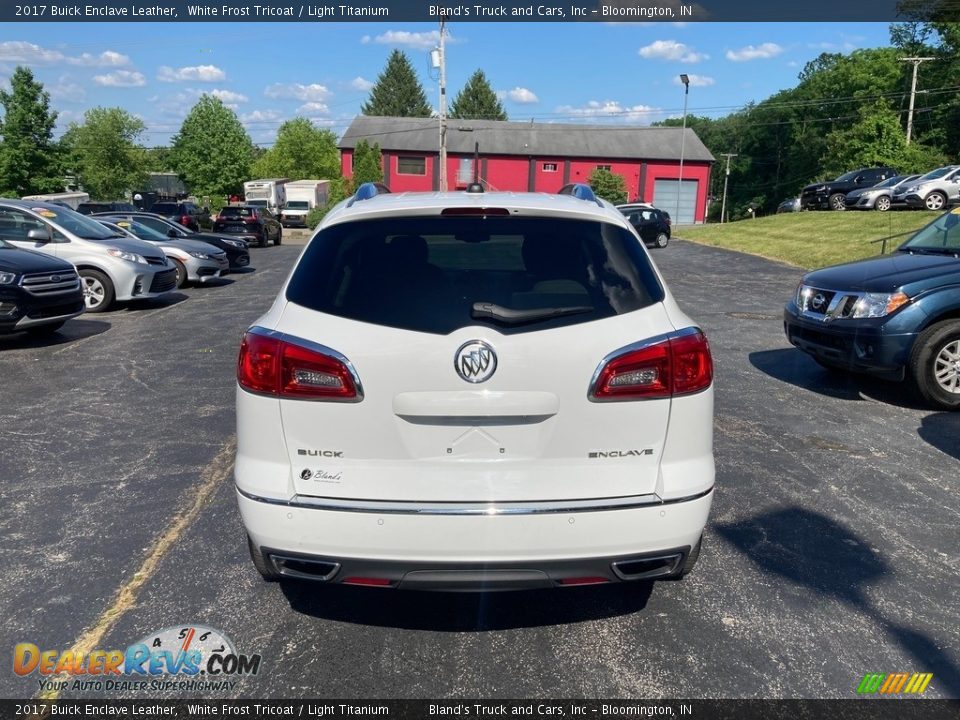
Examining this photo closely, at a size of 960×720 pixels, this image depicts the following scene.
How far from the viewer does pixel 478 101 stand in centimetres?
9725

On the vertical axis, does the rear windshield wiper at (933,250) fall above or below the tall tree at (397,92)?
below

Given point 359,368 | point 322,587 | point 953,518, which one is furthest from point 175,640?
point 953,518

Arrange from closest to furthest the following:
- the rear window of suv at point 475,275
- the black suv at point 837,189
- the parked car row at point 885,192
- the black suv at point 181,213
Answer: the rear window of suv at point 475,275
the parked car row at point 885,192
the black suv at point 181,213
the black suv at point 837,189

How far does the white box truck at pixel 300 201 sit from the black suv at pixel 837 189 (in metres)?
31.0

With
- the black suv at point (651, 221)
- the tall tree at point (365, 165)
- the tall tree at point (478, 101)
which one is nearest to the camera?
the black suv at point (651, 221)

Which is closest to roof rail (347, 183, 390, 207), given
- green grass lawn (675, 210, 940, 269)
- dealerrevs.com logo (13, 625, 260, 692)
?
dealerrevs.com logo (13, 625, 260, 692)

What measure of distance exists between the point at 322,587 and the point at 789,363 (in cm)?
678

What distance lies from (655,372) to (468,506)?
83 cm

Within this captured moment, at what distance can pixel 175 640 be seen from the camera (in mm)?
3193

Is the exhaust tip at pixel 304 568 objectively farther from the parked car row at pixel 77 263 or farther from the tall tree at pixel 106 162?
the tall tree at pixel 106 162

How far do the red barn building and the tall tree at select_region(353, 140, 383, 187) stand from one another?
4917mm

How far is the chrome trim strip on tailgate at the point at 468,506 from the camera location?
106 inches

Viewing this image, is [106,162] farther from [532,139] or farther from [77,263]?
[77,263]

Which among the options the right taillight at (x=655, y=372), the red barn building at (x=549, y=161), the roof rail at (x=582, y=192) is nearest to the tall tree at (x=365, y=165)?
the red barn building at (x=549, y=161)
